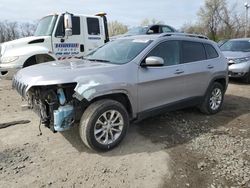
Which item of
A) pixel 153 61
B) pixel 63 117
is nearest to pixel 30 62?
pixel 63 117

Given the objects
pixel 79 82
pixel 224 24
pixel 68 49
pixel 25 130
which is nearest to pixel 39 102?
pixel 79 82

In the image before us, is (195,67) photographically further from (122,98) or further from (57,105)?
(57,105)

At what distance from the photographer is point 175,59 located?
4910 mm

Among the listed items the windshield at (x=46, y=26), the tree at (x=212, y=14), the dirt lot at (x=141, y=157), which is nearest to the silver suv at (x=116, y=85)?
the dirt lot at (x=141, y=157)

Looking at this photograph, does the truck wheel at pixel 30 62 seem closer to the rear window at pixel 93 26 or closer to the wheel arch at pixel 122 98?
the rear window at pixel 93 26

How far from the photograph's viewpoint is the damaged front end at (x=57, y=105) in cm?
369

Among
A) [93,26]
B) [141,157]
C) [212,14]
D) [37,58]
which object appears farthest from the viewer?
[212,14]

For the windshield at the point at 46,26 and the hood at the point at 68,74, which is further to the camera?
the windshield at the point at 46,26

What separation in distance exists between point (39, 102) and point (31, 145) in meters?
0.84

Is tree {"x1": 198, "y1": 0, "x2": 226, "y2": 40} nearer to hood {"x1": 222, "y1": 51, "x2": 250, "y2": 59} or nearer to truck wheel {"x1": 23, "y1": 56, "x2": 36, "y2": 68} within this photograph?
hood {"x1": 222, "y1": 51, "x2": 250, "y2": 59}

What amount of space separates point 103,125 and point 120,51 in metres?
1.48

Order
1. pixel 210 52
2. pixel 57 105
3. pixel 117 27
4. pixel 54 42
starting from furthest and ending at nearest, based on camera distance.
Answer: pixel 117 27 → pixel 54 42 → pixel 210 52 → pixel 57 105

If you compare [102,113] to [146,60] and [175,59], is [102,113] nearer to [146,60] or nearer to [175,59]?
[146,60]

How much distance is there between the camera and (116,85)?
3926 millimetres
